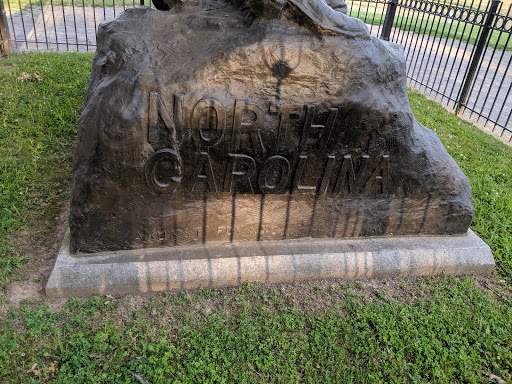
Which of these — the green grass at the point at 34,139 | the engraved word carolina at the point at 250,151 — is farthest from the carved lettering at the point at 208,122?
the green grass at the point at 34,139

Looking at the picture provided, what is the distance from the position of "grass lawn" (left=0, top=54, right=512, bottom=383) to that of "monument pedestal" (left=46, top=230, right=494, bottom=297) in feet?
0.27

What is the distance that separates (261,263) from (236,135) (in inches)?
37.4

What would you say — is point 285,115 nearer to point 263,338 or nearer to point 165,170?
point 165,170

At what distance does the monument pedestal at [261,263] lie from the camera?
2.91 m

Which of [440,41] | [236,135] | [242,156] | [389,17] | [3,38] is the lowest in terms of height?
[3,38]

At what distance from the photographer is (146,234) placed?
3.04m

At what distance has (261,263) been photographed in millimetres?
3152

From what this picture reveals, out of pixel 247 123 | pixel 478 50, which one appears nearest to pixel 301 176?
pixel 247 123

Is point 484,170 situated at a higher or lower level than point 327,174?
lower

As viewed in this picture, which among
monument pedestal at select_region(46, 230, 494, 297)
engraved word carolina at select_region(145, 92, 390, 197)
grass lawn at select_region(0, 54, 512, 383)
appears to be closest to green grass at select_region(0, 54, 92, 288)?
grass lawn at select_region(0, 54, 512, 383)

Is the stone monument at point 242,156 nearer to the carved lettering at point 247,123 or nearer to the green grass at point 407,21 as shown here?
the carved lettering at point 247,123

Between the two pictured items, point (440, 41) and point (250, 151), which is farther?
point (440, 41)

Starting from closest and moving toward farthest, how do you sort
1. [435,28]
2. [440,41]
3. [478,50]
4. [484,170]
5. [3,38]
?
[484,170] < [478,50] < [3,38] < [440,41] < [435,28]

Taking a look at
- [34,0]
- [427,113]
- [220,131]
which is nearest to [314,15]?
[220,131]
